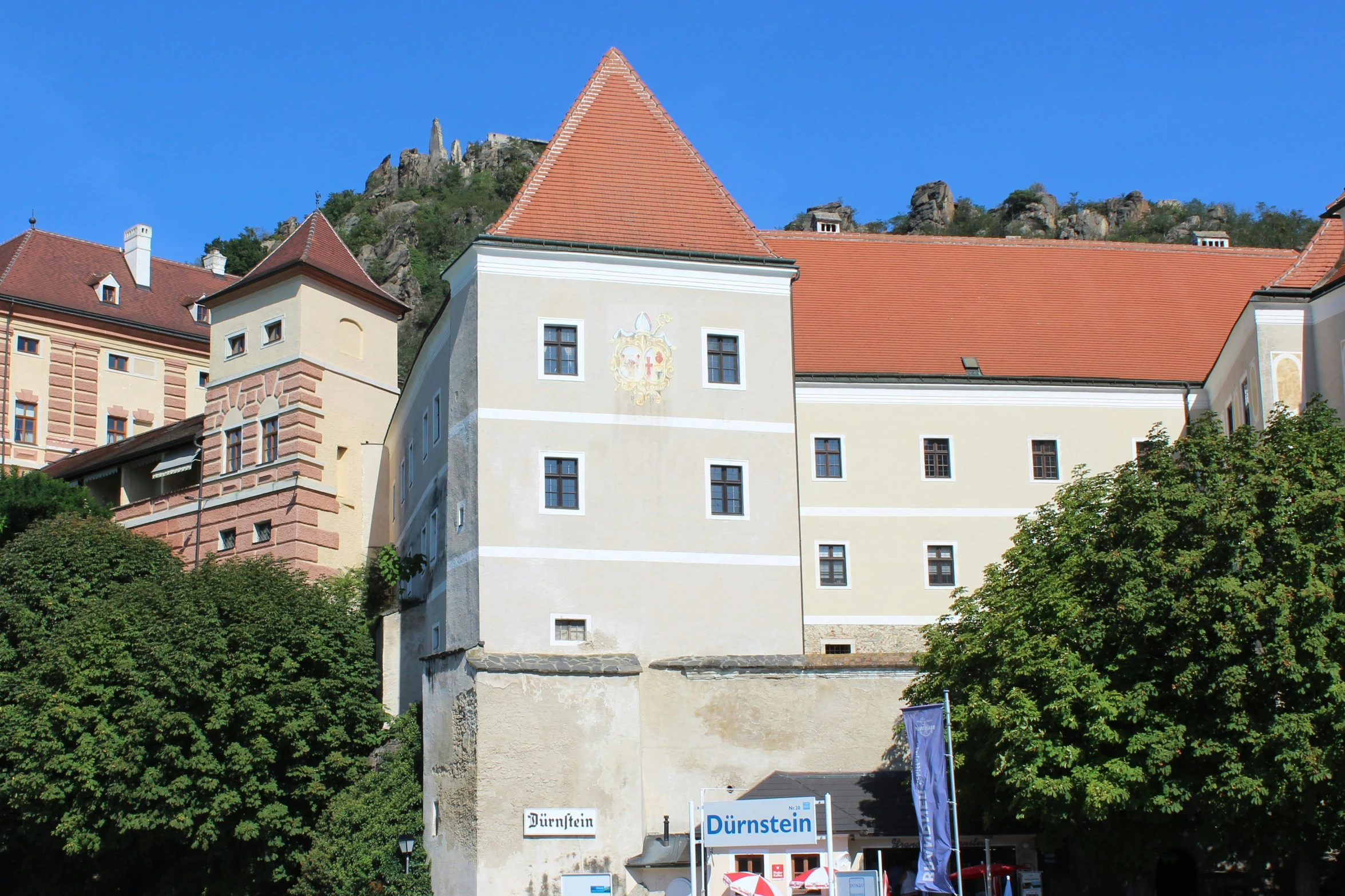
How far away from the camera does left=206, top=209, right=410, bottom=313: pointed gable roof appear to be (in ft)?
146

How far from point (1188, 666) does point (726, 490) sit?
36.6 feet

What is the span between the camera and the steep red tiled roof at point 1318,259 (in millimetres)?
34094

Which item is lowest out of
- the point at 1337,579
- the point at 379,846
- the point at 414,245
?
the point at 379,846

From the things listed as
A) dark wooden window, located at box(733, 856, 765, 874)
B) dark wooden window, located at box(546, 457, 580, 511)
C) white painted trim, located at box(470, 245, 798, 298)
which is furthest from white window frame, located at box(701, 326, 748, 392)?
dark wooden window, located at box(733, 856, 765, 874)

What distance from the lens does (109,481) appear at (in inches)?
2031

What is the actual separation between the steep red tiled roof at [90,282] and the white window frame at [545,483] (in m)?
33.1

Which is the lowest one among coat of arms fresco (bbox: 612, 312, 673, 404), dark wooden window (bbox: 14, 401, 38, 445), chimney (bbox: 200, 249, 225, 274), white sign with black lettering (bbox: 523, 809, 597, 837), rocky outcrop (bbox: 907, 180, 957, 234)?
white sign with black lettering (bbox: 523, 809, 597, 837)

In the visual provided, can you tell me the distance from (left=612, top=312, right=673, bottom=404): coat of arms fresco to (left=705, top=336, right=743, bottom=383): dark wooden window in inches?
38.6

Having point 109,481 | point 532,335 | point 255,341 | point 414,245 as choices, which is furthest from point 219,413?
point 414,245

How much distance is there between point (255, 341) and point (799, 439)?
18320mm

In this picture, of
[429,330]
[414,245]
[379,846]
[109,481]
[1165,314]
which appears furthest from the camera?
[414,245]

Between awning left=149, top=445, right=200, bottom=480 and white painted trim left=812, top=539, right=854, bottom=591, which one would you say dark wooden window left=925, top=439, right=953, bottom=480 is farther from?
awning left=149, top=445, right=200, bottom=480

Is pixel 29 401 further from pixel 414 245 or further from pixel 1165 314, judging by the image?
pixel 414 245

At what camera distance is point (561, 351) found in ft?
105
